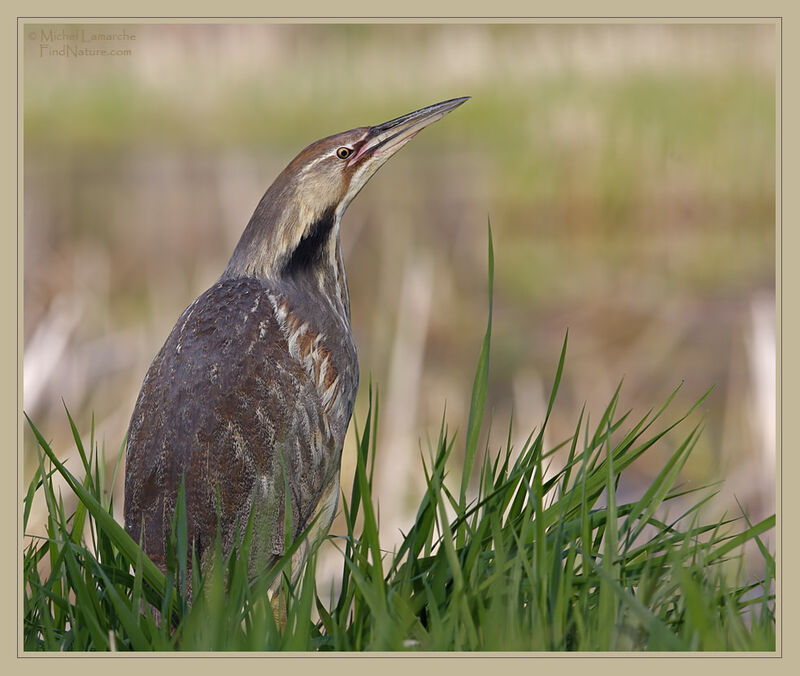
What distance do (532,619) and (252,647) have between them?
45 cm

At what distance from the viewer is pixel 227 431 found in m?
2.29

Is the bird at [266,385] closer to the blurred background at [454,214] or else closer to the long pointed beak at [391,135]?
the long pointed beak at [391,135]

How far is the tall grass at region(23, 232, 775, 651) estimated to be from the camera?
1.70 m

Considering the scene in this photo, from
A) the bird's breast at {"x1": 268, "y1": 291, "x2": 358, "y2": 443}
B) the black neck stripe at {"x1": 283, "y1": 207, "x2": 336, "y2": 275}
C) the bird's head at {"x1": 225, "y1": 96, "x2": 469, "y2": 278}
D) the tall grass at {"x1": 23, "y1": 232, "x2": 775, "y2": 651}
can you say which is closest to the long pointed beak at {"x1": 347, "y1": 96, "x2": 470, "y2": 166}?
the bird's head at {"x1": 225, "y1": 96, "x2": 469, "y2": 278}

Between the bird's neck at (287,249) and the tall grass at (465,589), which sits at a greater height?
the bird's neck at (287,249)

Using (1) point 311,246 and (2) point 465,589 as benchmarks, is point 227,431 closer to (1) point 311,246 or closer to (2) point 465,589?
(1) point 311,246

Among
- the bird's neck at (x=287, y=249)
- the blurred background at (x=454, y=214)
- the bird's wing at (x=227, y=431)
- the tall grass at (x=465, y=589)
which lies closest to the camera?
the tall grass at (x=465, y=589)

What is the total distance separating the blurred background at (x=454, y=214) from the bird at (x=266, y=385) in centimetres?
40

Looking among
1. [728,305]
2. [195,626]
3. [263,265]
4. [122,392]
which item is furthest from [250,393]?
[728,305]

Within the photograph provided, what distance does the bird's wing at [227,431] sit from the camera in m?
2.25

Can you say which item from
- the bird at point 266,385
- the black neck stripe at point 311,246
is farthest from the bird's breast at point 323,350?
the black neck stripe at point 311,246

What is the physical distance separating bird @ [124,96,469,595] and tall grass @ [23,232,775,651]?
0.45 ft

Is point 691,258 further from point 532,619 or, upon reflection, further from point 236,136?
point 532,619

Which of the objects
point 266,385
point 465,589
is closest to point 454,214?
point 266,385
